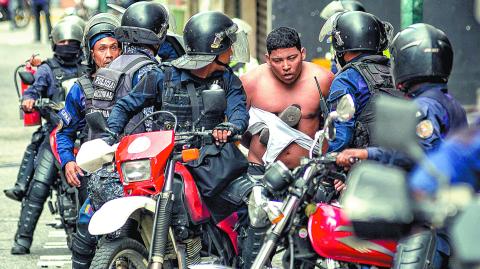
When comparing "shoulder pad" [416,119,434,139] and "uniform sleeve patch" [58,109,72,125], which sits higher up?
"shoulder pad" [416,119,434,139]

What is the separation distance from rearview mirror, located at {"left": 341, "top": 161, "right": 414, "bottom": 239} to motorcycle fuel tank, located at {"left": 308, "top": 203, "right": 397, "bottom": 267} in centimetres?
145

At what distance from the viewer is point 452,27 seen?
15.8 metres

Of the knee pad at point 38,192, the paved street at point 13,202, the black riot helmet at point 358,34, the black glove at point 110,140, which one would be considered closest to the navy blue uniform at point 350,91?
the black riot helmet at point 358,34

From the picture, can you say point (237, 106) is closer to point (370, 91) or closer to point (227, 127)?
point (227, 127)

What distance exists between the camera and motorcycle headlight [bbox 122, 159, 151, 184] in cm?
673

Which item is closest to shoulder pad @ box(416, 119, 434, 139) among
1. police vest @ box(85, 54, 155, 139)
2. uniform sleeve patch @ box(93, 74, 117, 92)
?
police vest @ box(85, 54, 155, 139)

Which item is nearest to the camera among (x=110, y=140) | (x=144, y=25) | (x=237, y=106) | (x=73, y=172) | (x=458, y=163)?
(x=458, y=163)

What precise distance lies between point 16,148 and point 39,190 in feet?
22.6

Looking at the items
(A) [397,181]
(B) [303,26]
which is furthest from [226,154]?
(B) [303,26]

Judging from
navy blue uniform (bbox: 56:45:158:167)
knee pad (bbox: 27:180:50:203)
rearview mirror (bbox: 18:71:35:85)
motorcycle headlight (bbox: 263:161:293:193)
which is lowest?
knee pad (bbox: 27:180:50:203)

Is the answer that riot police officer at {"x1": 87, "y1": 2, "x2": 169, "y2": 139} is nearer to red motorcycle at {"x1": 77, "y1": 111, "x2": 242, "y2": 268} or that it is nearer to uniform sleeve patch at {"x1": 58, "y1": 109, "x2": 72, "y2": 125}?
uniform sleeve patch at {"x1": 58, "y1": 109, "x2": 72, "y2": 125}

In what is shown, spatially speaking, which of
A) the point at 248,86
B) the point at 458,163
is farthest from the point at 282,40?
the point at 458,163

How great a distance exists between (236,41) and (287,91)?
461mm

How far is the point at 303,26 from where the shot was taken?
55.3 feet
